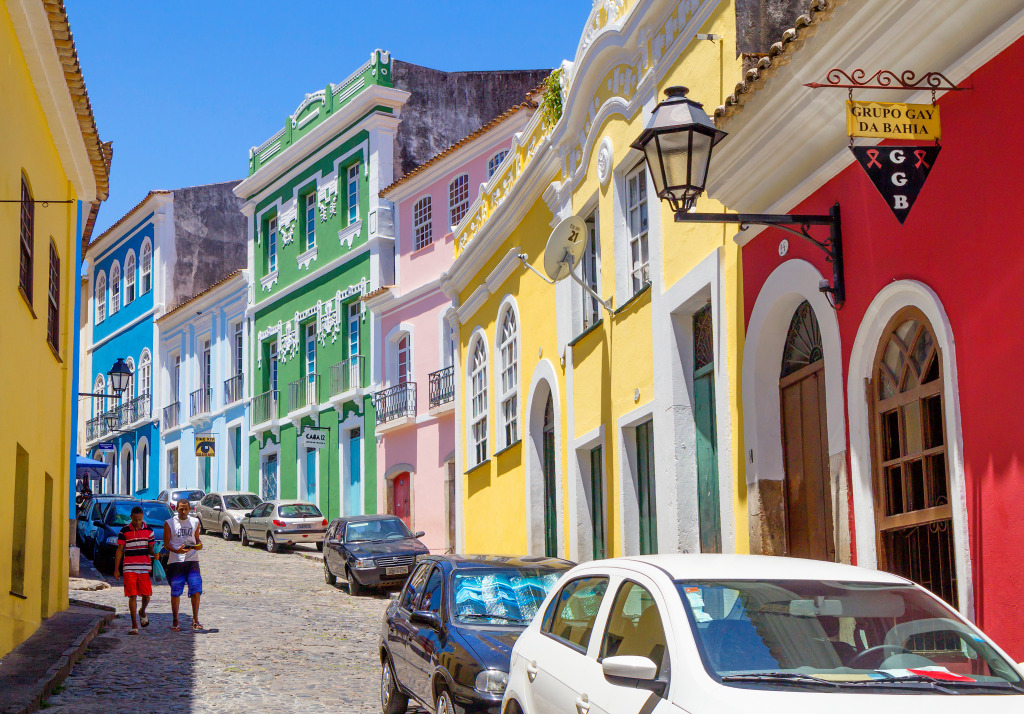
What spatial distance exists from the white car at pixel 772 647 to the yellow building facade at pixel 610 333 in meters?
5.62

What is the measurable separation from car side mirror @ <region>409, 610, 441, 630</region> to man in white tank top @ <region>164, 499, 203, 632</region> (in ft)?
23.9

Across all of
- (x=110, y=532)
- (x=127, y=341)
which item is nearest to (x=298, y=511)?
(x=110, y=532)

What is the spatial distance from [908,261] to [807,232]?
4.96ft

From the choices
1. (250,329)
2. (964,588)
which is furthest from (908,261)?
(250,329)

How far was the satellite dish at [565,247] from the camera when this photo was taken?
15.4 meters

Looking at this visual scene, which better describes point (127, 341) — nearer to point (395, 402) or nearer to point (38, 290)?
point (395, 402)

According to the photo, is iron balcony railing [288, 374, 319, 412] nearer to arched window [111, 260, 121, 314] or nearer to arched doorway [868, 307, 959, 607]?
arched window [111, 260, 121, 314]

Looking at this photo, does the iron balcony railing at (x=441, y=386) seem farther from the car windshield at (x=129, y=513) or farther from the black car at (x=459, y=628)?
the black car at (x=459, y=628)

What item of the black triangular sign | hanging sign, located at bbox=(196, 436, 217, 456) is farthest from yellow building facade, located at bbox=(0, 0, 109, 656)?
hanging sign, located at bbox=(196, 436, 217, 456)

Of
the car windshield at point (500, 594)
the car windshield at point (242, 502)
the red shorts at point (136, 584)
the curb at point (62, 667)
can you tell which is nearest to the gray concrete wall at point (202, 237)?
the car windshield at point (242, 502)

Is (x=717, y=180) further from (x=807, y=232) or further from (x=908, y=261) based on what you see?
(x=908, y=261)

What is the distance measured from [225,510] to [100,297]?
20997 mm

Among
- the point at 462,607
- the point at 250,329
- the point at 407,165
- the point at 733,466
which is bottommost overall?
the point at 462,607

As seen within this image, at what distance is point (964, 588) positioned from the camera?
7668 millimetres
